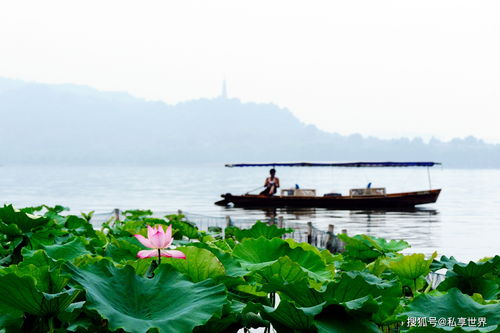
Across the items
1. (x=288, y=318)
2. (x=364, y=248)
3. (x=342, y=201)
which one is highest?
(x=288, y=318)

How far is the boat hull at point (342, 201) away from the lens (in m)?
32.8

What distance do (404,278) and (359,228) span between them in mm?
24373

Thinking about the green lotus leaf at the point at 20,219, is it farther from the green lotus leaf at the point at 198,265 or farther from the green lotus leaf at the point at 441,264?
the green lotus leaf at the point at 441,264

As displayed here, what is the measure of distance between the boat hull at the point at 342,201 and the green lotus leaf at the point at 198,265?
101ft

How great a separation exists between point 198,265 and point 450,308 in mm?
745

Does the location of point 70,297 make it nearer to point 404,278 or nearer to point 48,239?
point 404,278

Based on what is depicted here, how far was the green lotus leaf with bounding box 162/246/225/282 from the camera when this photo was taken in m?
1.61

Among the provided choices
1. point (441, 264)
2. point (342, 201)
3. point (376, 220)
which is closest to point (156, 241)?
point (441, 264)

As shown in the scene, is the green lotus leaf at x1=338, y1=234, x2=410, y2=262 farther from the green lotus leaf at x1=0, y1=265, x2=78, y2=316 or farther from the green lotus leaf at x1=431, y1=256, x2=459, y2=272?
the green lotus leaf at x1=0, y1=265, x2=78, y2=316

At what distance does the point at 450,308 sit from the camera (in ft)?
5.08

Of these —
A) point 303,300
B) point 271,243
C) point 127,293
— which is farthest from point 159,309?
point 271,243

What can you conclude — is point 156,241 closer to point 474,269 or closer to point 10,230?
point 474,269

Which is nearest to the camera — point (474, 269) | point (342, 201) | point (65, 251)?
point (474, 269)

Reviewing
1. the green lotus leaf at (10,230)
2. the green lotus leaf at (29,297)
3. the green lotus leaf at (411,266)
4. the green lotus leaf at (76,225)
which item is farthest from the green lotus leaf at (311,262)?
the green lotus leaf at (76,225)
